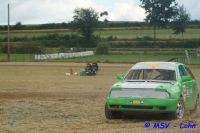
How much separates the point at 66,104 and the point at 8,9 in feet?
194

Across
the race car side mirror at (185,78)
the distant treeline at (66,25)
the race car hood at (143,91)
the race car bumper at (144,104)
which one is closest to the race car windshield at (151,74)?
the race car side mirror at (185,78)

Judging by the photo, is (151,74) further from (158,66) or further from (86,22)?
(86,22)

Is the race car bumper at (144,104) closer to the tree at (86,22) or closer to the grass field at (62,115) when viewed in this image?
the grass field at (62,115)

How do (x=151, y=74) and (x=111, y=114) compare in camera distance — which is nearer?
(x=111, y=114)

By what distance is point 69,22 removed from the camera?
12775cm

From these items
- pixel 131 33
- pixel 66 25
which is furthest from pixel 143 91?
pixel 66 25

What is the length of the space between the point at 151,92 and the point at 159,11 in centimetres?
11073

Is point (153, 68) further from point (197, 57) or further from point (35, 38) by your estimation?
point (35, 38)

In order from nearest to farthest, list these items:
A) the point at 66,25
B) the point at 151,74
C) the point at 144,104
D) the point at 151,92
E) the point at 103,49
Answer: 1. the point at 144,104
2. the point at 151,92
3. the point at 151,74
4. the point at 103,49
5. the point at 66,25

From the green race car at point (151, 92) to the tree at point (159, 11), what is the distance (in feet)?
344

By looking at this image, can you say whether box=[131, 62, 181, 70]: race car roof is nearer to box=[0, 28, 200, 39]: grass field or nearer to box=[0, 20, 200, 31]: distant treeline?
box=[0, 28, 200, 39]: grass field

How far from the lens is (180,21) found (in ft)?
395

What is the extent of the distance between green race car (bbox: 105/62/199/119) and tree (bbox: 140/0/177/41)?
104714 mm

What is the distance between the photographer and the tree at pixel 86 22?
377ft
